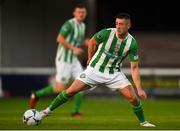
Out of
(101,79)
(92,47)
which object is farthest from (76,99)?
(92,47)

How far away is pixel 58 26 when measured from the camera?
26.1 metres

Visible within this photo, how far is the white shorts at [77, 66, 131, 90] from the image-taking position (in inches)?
485

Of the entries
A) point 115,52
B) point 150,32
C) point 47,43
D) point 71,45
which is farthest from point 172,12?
point 115,52

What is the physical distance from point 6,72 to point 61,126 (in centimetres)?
1089

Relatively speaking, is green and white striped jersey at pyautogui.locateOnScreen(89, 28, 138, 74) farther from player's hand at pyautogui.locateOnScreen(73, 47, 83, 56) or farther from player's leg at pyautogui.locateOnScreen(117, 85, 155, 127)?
player's hand at pyautogui.locateOnScreen(73, 47, 83, 56)

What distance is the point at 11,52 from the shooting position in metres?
26.4

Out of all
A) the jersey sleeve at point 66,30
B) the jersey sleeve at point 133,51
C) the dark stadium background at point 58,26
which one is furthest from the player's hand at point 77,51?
the dark stadium background at point 58,26

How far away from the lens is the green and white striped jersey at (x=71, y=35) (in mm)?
15523

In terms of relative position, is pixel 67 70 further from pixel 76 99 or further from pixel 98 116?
pixel 98 116

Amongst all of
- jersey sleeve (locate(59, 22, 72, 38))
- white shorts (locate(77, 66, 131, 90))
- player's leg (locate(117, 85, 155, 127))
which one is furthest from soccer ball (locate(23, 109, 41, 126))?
jersey sleeve (locate(59, 22, 72, 38))

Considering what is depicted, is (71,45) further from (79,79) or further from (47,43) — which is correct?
(47,43)

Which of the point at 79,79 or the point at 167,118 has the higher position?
the point at 79,79

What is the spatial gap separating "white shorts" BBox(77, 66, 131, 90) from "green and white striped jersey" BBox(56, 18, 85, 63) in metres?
3.20

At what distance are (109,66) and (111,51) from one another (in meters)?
0.25
